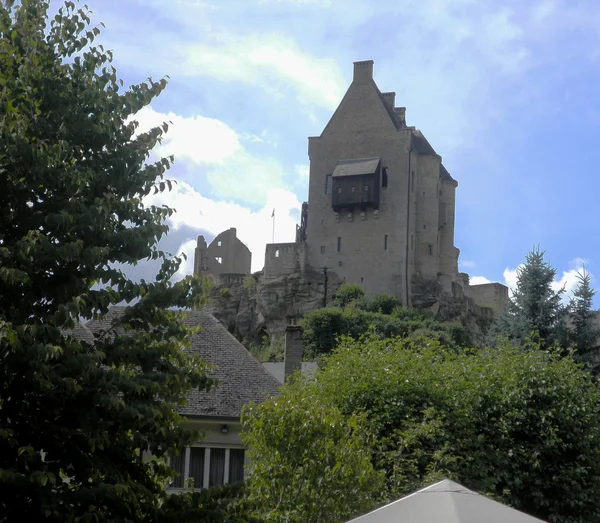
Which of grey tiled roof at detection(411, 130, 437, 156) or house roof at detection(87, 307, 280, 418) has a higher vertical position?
grey tiled roof at detection(411, 130, 437, 156)

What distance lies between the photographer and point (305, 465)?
18562 mm

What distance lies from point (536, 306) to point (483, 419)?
1410cm

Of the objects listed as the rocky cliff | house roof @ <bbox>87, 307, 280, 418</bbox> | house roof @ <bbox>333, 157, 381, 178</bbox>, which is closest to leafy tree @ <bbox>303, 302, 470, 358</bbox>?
the rocky cliff

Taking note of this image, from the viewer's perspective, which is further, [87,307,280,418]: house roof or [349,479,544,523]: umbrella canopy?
[87,307,280,418]: house roof

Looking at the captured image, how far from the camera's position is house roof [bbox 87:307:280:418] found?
25219mm

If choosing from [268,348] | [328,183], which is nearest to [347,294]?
[268,348]

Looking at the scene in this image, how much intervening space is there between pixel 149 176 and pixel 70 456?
413cm

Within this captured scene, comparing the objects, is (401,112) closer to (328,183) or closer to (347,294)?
(328,183)

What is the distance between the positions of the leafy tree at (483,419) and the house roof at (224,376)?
1.53 metres

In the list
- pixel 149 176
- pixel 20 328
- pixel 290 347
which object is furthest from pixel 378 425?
pixel 20 328

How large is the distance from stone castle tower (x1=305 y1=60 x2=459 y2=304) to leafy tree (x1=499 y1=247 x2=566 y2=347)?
37.4 m

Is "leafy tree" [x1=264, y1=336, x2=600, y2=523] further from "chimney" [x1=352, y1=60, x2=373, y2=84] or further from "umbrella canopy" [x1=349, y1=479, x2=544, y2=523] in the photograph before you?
"chimney" [x1=352, y1=60, x2=373, y2=84]

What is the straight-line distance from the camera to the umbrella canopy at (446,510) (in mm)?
9055

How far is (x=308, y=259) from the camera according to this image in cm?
7962
